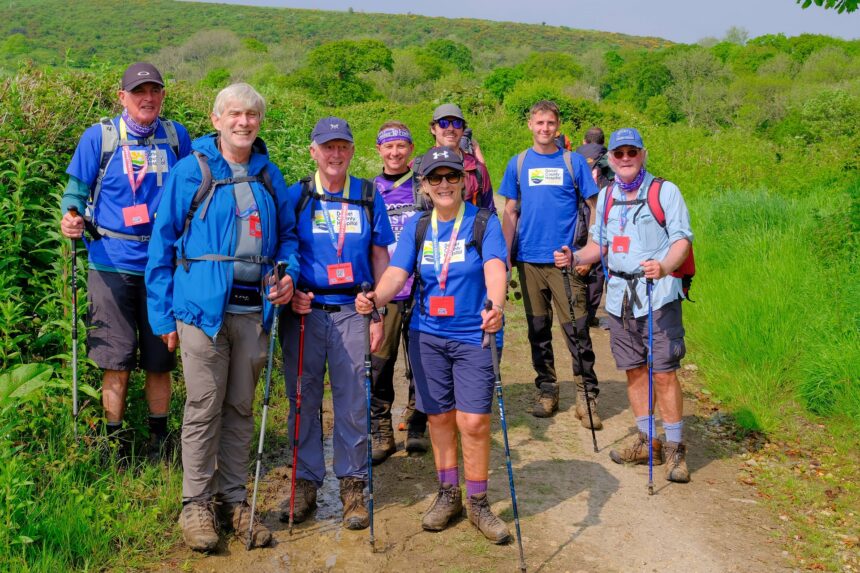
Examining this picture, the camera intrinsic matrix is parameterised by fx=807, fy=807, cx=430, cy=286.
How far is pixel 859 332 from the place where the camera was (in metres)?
7.01

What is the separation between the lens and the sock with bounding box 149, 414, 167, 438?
531cm

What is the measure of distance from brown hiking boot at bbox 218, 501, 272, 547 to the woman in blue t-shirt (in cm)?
94

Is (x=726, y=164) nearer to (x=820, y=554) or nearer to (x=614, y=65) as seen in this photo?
(x=820, y=554)

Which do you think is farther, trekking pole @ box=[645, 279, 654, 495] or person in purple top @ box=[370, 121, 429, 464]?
person in purple top @ box=[370, 121, 429, 464]

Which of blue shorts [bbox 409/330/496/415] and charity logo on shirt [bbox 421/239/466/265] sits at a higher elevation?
charity logo on shirt [bbox 421/239/466/265]

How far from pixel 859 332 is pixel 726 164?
1296cm

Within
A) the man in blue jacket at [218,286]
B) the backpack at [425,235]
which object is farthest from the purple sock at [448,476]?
the man in blue jacket at [218,286]

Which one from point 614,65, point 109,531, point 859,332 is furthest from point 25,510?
point 614,65

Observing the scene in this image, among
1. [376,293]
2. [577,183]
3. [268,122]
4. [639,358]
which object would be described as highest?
[268,122]

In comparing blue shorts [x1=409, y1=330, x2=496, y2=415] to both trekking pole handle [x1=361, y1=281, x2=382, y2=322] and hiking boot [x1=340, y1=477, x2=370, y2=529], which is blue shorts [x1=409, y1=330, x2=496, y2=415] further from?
hiking boot [x1=340, y1=477, x2=370, y2=529]

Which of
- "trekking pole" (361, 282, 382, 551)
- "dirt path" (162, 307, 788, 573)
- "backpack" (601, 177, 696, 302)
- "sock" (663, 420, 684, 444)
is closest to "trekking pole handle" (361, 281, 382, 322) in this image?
"trekking pole" (361, 282, 382, 551)

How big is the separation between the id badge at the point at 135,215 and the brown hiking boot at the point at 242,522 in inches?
68.7

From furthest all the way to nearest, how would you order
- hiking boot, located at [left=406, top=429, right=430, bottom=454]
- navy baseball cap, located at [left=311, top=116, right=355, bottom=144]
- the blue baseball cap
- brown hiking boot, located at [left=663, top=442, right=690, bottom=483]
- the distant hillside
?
1. the distant hillside
2. hiking boot, located at [left=406, top=429, right=430, bottom=454]
3. brown hiking boot, located at [left=663, top=442, right=690, bottom=483]
4. the blue baseball cap
5. navy baseball cap, located at [left=311, top=116, right=355, bottom=144]

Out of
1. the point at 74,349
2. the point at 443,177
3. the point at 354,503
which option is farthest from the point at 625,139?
the point at 74,349
